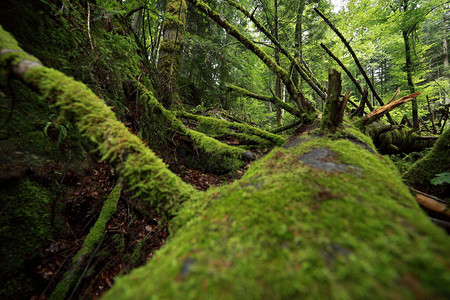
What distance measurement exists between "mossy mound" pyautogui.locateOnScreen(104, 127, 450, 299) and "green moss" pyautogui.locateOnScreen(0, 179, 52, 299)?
7.18 ft

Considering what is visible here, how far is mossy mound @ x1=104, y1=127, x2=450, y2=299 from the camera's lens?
51 cm

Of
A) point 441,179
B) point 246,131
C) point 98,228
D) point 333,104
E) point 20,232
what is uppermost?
point 333,104

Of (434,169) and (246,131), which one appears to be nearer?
(434,169)

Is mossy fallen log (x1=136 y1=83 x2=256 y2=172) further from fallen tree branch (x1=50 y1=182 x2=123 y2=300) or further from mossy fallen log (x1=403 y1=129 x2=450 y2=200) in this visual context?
mossy fallen log (x1=403 y1=129 x2=450 y2=200)

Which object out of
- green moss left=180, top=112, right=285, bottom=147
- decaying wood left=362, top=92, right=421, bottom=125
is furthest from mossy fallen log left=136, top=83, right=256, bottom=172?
decaying wood left=362, top=92, right=421, bottom=125

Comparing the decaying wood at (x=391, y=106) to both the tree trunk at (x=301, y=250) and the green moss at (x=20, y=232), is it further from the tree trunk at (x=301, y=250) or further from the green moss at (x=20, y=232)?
the green moss at (x=20, y=232)

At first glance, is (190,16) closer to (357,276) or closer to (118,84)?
(118,84)

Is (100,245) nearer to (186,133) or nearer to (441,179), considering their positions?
(186,133)

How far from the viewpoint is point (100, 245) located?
2.38m

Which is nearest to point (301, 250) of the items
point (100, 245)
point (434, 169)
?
point (434, 169)

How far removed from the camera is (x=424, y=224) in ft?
2.36

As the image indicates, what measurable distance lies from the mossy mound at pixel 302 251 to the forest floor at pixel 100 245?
1459mm

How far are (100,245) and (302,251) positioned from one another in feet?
9.29

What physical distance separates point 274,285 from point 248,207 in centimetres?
40
